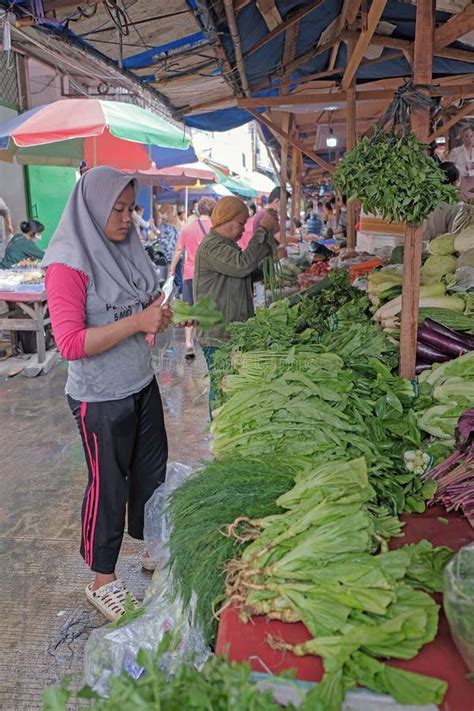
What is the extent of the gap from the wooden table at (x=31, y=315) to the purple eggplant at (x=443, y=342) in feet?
19.6

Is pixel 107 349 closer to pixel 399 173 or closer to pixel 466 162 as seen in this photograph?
pixel 399 173

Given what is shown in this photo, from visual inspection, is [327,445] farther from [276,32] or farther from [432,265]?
[276,32]

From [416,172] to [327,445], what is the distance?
3.50 ft

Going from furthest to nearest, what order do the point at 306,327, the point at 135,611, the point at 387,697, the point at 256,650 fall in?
the point at 306,327 → the point at 135,611 → the point at 256,650 → the point at 387,697

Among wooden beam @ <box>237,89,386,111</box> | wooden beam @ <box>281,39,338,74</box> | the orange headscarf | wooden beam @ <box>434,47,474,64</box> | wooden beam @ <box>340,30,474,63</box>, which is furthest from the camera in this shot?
wooden beam @ <box>237,89,386,111</box>

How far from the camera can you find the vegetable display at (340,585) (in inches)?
51.1

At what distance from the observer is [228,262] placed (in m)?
4.42

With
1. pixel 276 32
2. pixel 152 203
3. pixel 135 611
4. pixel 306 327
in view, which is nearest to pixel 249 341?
pixel 306 327

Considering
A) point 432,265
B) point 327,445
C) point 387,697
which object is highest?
point 432,265

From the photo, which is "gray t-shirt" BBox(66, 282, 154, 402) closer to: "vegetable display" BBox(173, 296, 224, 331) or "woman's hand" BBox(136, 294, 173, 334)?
"woman's hand" BBox(136, 294, 173, 334)

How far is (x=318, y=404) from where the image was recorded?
7.57 feet

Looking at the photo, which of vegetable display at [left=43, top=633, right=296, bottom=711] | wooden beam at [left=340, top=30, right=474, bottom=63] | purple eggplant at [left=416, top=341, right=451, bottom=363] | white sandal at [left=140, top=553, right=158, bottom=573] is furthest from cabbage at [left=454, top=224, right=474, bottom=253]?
vegetable display at [left=43, top=633, right=296, bottom=711]

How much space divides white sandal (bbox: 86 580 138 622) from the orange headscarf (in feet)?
8.69

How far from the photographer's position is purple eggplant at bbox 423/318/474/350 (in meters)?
2.97
